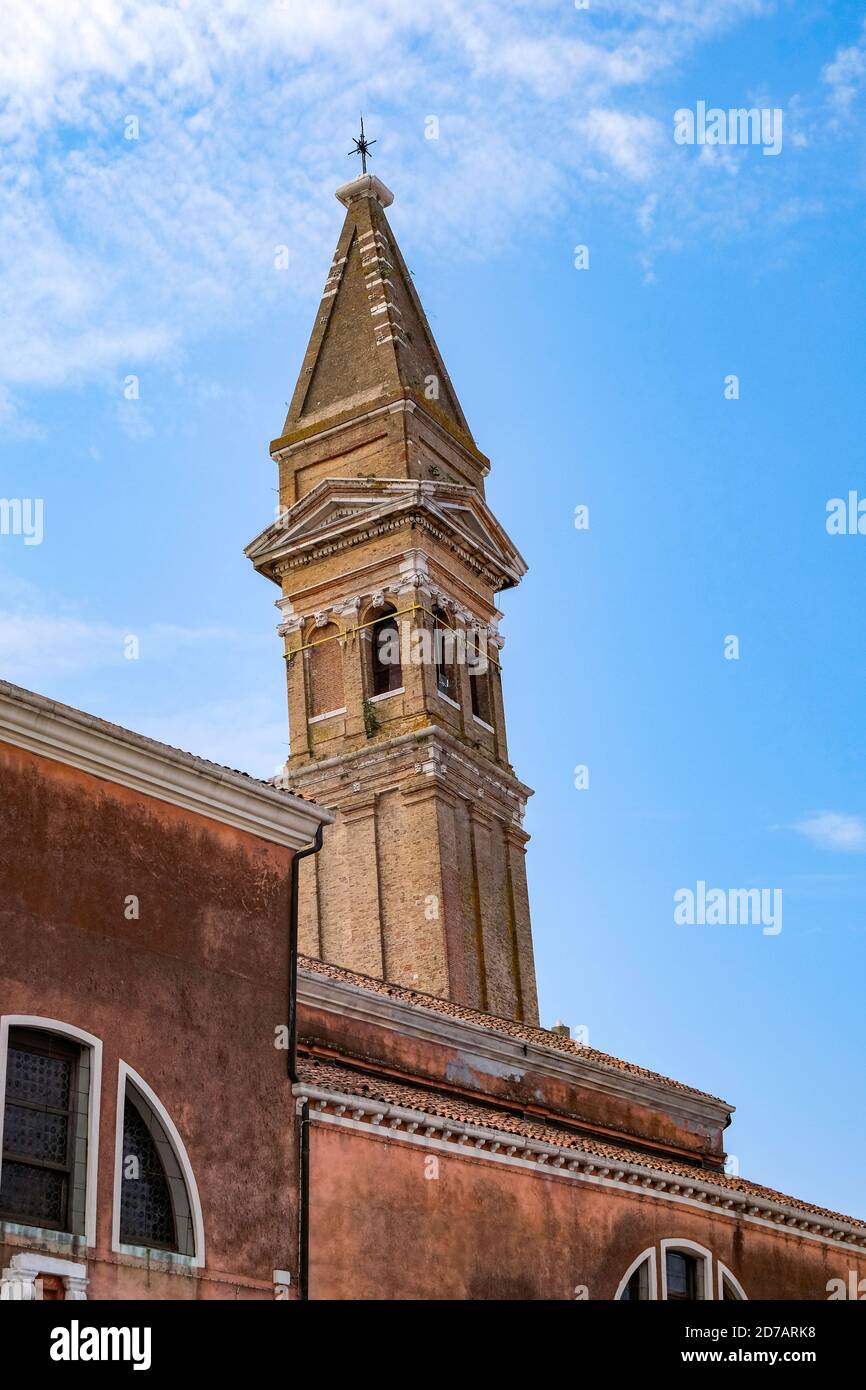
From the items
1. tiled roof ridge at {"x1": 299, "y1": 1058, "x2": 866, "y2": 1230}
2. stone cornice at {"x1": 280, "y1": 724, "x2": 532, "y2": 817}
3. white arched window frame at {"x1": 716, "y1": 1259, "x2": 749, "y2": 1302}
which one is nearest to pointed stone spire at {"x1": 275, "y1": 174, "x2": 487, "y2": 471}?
stone cornice at {"x1": 280, "y1": 724, "x2": 532, "y2": 817}

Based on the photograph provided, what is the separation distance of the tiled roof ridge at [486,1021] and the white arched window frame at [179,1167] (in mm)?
5557

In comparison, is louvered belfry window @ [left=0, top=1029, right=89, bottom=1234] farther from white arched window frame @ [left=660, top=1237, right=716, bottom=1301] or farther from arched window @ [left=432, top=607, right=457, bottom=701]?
arched window @ [left=432, top=607, right=457, bottom=701]

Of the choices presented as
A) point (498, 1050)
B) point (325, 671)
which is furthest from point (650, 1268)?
point (325, 671)

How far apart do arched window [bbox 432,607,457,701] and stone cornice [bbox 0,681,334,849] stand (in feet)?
69.7

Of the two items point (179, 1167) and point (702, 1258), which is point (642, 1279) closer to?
point (702, 1258)

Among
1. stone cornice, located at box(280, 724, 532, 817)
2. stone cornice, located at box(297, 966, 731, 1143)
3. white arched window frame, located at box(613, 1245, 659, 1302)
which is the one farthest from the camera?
stone cornice, located at box(280, 724, 532, 817)

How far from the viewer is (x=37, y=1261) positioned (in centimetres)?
1346

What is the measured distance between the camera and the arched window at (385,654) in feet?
125

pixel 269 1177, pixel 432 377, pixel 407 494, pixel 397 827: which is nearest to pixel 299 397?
pixel 432 377

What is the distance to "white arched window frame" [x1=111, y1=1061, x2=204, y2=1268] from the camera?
46.8 feet

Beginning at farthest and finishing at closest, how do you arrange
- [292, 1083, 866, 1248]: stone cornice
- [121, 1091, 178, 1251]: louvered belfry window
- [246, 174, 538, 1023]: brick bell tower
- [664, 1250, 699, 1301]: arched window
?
1. [246, 174, 538, 1023]: brick bell tower
2. [664, 1250, 699, 1301]: arched window
3. [292, 1083, 866, 1248]: stone cornice
4. [121, 1091, 178, 1251]: louvered belfry window

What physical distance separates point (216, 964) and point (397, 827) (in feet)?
67.2

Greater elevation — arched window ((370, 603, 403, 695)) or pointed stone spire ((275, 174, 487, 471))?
pointed stone spire ((275, 174, 487, 471))

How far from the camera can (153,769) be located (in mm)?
15789
